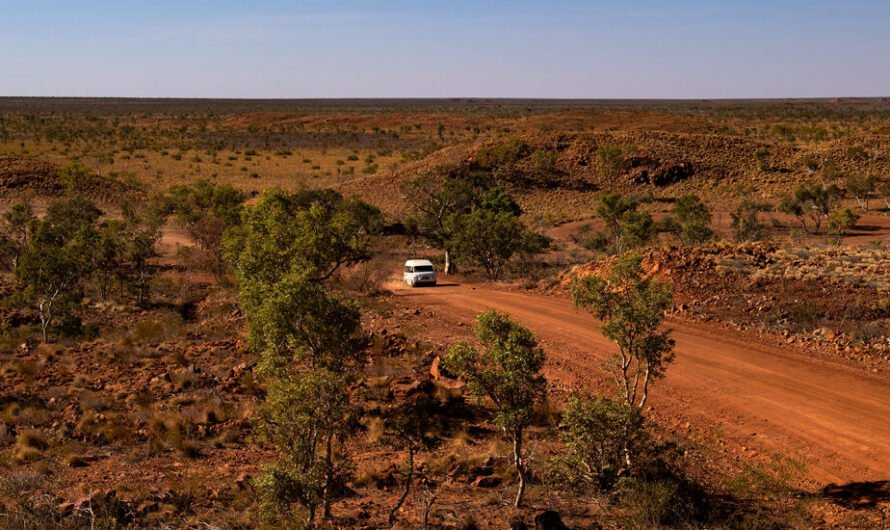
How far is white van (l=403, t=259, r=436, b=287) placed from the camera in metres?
35.0

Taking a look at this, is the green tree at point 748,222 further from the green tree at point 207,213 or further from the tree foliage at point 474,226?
the green tree at point 207,213

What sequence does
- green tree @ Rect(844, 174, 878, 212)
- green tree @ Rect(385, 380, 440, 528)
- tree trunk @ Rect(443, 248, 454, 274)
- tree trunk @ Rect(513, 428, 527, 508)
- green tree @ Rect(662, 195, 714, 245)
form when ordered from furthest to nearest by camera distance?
1. green tree @ Rect(844, 174, 878, 212)
2. green tree @ Rect(662, 195, 714, 245)
3. tree trunk @ Rect(443, 248, 454, 274)
4. green tree @ Rect(385, 380, 440, 528)
5. tree trunk @ Rect(513, 428, 527, 508)

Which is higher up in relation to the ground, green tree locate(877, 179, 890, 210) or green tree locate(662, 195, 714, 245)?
green tree locate(877, 179, 890, 210)

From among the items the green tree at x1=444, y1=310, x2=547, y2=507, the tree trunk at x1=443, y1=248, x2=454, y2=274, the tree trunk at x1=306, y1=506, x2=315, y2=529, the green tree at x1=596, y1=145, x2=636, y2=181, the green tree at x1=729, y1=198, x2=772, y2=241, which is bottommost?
the tree trunk at x1=443, y1=248, x2=454, y2=274

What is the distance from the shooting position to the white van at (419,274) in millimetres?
35000

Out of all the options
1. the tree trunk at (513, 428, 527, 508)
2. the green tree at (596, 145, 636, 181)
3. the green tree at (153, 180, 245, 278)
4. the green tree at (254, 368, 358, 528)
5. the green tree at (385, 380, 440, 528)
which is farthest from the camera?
the green tree at (596, 145, 636, 181)

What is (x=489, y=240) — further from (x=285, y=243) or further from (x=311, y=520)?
(x=311, y=520)

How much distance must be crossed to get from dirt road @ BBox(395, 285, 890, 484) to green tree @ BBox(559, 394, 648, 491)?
354cm

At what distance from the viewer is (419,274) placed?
35.1 meters

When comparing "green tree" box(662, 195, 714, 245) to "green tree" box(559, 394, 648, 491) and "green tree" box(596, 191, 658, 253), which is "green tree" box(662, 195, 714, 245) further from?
"green tree" box(559, 394, 648, 491)

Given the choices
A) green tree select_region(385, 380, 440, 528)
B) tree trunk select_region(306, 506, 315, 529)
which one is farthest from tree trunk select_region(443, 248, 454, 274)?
tree trunk select_region(306, 506, 315, 529)

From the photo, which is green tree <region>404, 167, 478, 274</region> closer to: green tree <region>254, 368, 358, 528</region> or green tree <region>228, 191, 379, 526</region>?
green tree <region>228, 191, 379, 526</region>

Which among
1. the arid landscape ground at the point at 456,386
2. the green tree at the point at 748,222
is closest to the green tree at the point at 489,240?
the arid landscape ground at the point at 456,386

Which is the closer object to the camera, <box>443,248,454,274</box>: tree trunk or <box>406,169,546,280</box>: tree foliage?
<box>406,169,546,280</box>: tree foliage
